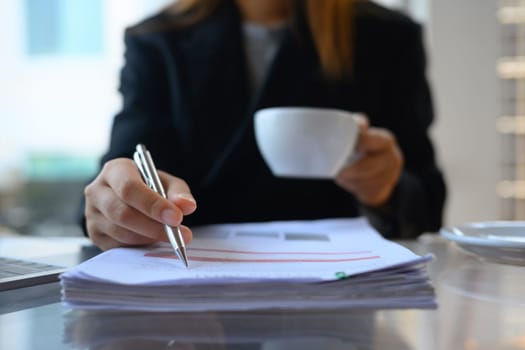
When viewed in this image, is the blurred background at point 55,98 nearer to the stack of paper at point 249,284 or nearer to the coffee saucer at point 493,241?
the coffee saucer at point 493,241

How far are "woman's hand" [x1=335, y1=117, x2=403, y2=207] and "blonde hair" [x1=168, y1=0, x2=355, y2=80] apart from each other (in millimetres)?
285

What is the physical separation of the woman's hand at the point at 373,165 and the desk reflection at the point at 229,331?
40 centimetres

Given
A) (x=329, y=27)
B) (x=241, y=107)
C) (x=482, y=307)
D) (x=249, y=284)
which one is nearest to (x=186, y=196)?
(x=249, y=284)

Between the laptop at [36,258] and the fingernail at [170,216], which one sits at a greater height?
the fingernail at [170,216]

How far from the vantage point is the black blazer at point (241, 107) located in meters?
0.98

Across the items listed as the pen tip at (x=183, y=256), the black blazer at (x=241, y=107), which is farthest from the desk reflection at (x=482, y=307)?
the black blazer at (x=241, y=107)

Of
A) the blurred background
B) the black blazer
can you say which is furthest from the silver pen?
the blurred background

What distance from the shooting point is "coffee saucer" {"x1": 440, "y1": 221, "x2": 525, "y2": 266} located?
0.45 m

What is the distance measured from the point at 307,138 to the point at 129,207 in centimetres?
26

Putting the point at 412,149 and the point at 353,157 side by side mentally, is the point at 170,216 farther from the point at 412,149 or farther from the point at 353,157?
the point at 412,149

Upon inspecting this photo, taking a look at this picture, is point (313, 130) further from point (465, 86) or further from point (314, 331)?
point (465, 86)

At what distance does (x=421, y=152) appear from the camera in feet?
3.33

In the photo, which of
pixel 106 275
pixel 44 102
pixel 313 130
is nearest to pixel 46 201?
pixel 44 102

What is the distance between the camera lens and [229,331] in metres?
0.31
